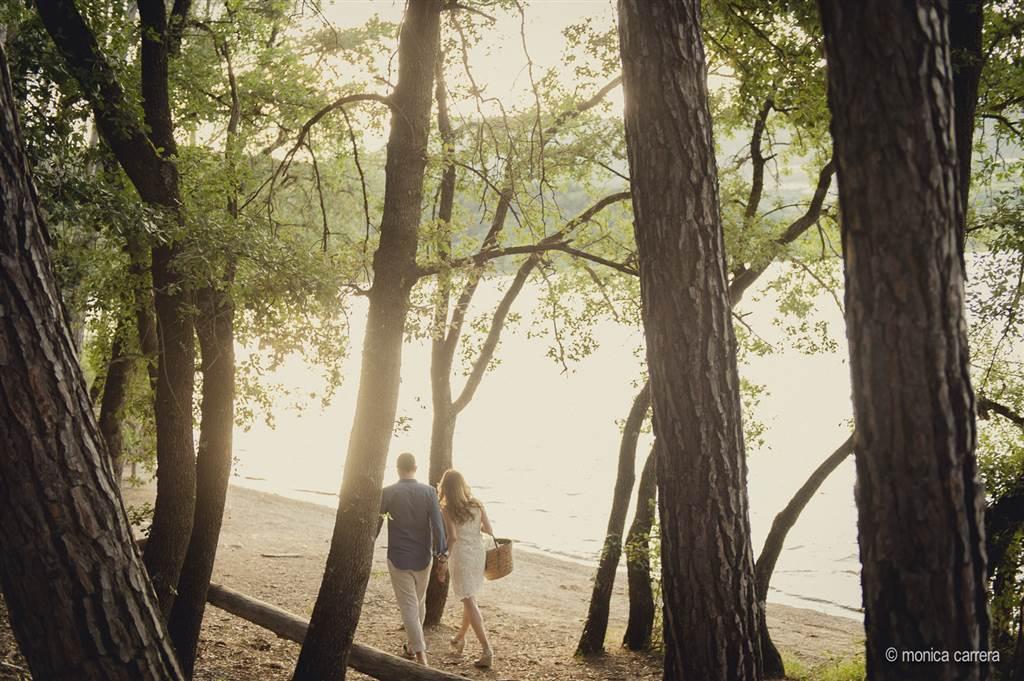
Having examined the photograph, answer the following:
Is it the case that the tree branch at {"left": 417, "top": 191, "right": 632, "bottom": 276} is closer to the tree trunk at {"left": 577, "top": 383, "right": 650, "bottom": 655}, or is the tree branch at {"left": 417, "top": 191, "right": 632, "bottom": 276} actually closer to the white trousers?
the tree trunk at {"left": 577, "top": 383, "right": 650, "bottom": 655}

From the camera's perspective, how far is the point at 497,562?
9250 mm

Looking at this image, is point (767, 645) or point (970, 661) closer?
point (970, 661)

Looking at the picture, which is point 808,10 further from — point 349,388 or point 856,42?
point 349,388

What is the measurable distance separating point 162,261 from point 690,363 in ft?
18.5

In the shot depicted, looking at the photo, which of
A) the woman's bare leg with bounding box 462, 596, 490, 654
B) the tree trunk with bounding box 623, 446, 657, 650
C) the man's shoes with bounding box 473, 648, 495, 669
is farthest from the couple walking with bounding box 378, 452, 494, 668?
the tree trunk with bounding box 623, 446, 657, 650

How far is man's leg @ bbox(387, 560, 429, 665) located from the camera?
8.39 m

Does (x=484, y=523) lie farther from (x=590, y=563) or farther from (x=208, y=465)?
(x=590, y=563)

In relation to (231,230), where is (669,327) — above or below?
below

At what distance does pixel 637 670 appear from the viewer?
10.5m

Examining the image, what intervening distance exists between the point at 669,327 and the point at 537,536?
2270 centimetres

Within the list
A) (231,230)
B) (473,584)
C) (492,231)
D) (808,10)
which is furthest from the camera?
(492,231)

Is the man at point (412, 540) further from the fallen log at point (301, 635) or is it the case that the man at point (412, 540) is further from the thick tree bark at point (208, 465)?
the thick tree bark at point (208, 465)

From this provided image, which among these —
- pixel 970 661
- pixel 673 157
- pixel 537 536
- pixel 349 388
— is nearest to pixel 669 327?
pixel 673 157

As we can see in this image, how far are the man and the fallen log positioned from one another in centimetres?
38
